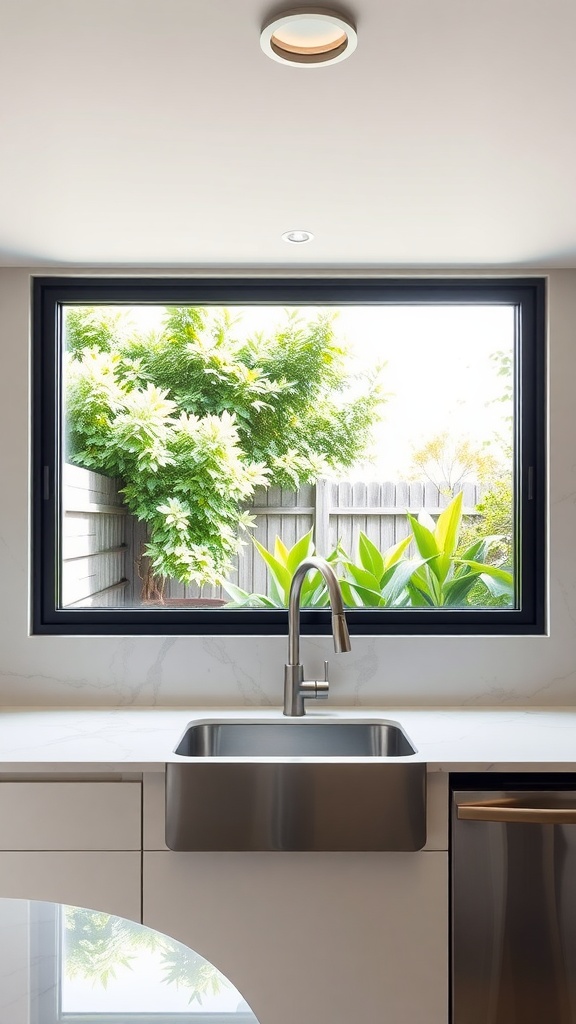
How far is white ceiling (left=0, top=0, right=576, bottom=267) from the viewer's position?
128 centimetres

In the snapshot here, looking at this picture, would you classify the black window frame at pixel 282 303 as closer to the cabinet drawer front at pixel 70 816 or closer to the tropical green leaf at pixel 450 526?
the tropical green leaf at pixel 450 526

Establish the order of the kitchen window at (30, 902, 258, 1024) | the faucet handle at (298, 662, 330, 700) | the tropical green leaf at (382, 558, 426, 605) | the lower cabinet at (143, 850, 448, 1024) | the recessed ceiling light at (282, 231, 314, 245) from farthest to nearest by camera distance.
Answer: the tropical green leaf at (382, 558, 426, 605) → the faucet handle at (298, 662, 330, 700) → the recessed ceiling light at (282, 231, 314, 245) → the lower cabinet at (143, 850, 448, 1024) → the kitchen window at (30, 902, 258, 1024)

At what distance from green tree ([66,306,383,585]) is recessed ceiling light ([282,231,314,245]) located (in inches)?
14.6

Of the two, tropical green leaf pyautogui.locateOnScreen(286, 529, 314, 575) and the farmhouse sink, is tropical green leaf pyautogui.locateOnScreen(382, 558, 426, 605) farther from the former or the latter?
the farmhouse sink

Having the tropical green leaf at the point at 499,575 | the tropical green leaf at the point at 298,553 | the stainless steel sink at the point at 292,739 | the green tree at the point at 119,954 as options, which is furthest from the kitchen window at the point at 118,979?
the tropical green leaf at the point at 499,575

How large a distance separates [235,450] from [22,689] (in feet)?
3.30

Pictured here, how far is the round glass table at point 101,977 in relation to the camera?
82cm

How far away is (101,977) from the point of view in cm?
90

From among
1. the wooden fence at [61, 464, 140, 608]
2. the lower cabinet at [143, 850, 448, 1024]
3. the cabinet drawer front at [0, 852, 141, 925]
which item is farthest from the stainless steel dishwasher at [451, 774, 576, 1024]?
the wooden fence at [61, 464, 140, 608]

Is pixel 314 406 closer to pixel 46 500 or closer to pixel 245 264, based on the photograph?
pixel 245 264

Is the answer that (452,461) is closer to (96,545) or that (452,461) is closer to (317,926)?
(96,545)

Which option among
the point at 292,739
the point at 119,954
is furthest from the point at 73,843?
the point at 119,954

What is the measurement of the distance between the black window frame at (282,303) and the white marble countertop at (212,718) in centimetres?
27

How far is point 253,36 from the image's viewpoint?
1294 mm
